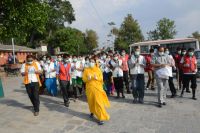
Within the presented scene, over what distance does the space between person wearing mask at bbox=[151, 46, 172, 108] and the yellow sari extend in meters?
2.31

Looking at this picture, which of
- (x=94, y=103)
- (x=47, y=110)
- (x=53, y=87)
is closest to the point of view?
(x=94, y=103)

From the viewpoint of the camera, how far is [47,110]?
409 inches

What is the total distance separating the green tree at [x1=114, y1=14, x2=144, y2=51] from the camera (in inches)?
2047

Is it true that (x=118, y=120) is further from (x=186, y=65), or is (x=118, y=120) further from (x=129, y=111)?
(x=186, y=65)

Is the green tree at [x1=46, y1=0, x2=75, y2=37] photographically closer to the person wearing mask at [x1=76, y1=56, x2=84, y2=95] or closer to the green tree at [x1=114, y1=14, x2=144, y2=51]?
Answer: the green tree at [x1=114, y1=14, x2=144, y2=51]

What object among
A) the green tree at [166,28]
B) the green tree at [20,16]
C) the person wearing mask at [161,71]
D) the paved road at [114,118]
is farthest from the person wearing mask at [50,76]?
the green tree at [166,28]

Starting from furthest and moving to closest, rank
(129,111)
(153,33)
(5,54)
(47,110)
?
(153,33) → (5,54) → (47,110) → (129,111)

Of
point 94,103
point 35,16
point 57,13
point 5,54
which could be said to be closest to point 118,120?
point 94,103

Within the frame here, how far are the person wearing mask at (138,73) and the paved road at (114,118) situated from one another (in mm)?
383

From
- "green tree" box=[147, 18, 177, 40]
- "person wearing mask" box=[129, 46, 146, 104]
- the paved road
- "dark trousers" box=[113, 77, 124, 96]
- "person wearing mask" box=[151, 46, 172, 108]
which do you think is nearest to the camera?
the paved road

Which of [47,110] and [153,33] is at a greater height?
[153,33]

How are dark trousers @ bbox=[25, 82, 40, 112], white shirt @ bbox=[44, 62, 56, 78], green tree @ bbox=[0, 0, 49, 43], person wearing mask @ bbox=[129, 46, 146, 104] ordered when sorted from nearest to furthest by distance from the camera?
dark trousers @ bbox=[25, 82, 40, 112]
person wearing mask @ bbox=[129, 46, 146, 104]
white shirt @ bbox=[44, 62, 56, 78]
green tree @ bbox=[0, 0, 49, 43]

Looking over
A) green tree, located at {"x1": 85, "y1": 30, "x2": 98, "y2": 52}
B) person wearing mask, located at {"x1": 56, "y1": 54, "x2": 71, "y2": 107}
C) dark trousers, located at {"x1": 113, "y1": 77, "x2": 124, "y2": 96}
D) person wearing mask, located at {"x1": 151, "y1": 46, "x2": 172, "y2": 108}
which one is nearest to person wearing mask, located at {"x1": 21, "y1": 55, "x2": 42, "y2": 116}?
person wearing mask, located at {"x1": 56, "y1": 54, "x2": 71, "y2": 107}

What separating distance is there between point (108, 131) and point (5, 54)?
1552 inches
